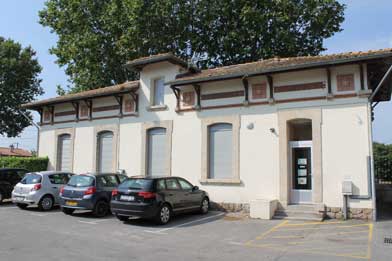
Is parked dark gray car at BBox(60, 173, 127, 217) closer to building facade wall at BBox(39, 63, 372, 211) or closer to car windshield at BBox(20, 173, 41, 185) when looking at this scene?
car windshield at BBox(20, 173, 41, 185)

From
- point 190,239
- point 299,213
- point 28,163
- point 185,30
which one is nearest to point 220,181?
point 299,213

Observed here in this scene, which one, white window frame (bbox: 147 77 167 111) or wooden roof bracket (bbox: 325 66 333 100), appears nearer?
wooden roof bracket (bbox: 325 66 333 100)

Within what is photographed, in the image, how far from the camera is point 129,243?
8.05 metres

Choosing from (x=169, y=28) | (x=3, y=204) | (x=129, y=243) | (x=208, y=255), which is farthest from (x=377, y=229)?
(x=169, y=28)

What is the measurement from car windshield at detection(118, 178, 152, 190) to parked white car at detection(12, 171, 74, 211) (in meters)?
4.14

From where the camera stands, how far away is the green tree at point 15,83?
28.7 metres

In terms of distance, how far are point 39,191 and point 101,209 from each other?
2786 millimetres

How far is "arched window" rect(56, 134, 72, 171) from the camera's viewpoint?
18.1 meters

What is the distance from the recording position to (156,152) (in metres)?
15.1

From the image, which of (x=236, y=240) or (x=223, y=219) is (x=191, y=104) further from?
(x=236, y=240)

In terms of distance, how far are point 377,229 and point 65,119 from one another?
15.1 meters

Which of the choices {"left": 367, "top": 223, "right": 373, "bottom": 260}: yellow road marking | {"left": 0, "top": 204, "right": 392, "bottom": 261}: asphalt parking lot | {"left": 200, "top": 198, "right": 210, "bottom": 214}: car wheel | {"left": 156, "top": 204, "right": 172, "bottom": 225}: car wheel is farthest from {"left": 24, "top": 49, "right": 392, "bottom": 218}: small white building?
{"left": 156, "top": 204, "right": 172, "bottom": 225}: car wheel

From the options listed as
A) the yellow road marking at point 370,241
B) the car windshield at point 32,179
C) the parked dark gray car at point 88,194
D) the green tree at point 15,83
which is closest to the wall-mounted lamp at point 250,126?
the yellow road marking at point 370,241

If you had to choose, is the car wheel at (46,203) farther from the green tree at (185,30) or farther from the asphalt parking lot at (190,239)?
the green tree at (185,30)
